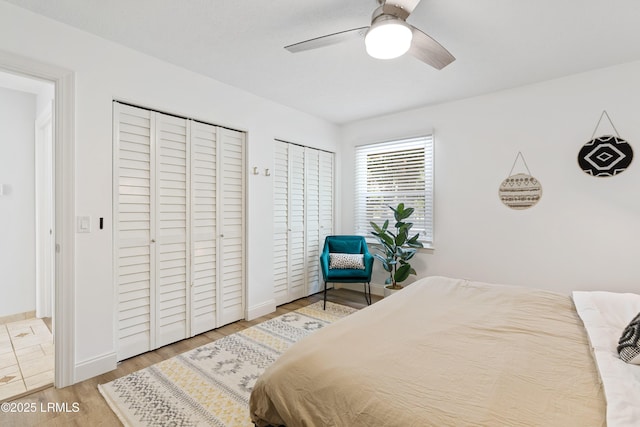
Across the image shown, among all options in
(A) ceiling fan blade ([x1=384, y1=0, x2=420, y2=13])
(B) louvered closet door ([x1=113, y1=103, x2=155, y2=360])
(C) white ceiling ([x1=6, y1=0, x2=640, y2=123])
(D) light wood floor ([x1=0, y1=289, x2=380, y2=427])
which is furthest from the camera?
(B) louvered closet door ([x1=113, y1=103, x2=155, y2=360])

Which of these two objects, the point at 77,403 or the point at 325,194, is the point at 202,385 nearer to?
the point at 77,403

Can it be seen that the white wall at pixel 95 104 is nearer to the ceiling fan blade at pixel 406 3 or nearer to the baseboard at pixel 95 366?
the baseboard at pixel 95 366

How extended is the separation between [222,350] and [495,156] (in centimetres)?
333

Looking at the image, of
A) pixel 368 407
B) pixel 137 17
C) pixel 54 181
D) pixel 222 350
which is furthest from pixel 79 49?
pixel 368 407

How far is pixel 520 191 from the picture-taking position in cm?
321

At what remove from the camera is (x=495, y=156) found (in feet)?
11.0

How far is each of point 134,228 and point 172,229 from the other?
31 cm

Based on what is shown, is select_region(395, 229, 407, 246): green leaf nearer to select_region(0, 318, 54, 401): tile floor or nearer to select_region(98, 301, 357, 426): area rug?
select_region(98, 301, 357, 426): area rug

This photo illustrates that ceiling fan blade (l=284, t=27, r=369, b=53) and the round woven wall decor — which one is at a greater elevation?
ceiling fan blade (l=284, t=27, r=369, b=53)

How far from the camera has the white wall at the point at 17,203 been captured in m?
3.20

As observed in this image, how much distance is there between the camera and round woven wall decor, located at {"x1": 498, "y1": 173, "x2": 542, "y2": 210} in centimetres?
314

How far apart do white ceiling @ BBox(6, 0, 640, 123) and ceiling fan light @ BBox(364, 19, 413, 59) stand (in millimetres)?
359

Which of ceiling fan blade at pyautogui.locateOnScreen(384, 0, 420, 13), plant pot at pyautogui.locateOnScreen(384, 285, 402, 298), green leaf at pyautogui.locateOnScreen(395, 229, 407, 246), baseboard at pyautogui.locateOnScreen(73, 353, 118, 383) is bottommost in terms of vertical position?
baseboard at pyautogui.locateOnScreen(73, 353, 118, 383)

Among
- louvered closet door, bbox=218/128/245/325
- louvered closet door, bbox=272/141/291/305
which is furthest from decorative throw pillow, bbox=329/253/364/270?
louvered closet door, bbox=218/128/245/325
